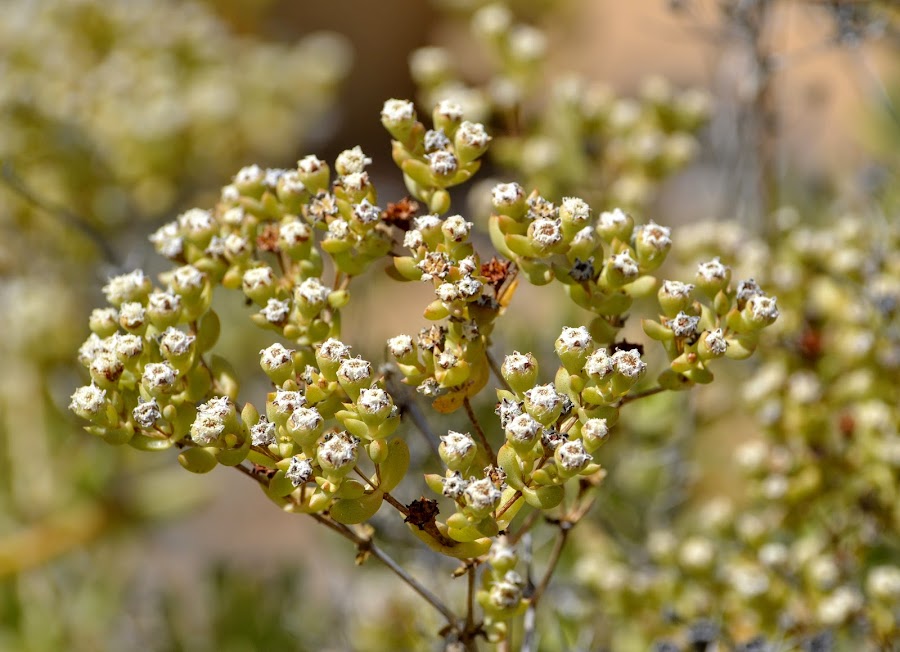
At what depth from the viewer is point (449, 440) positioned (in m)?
0.58

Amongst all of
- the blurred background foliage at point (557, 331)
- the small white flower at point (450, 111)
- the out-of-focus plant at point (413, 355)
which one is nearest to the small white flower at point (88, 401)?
the out-of-focus plant at point (413, 355)

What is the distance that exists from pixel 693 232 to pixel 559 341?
1.75 ft

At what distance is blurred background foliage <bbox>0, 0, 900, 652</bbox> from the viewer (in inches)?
38.6

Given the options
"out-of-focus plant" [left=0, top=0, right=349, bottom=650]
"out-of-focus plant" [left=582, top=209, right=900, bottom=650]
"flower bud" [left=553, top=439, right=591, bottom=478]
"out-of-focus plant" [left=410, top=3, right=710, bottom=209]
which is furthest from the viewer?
"out-of-focus plant" [left=0, top=0, right=349, bottom=650]

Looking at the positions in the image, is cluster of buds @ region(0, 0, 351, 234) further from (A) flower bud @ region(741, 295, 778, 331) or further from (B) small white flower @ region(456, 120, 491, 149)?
(A) flower bud @ region(741, 295, 778, 331)

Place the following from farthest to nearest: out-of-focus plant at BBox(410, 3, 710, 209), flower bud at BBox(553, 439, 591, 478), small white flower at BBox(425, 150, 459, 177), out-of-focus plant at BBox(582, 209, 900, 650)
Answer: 1. out-of-focus plant at BBox(410, 3, 710, 209)
2. out-of-focus plant at BBox(582, 209, 900, 650)
3. small white flower at BBox(425, 150, 459, 177)
4. flower bud at BBox(553, 439, 591, 478)

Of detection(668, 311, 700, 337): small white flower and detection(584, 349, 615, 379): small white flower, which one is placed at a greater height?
detection(668, 311, 700, 337): small white flower

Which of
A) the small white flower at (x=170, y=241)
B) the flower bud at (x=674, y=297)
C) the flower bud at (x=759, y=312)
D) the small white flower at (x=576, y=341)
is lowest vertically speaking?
the small white flower at (x=576, y=341)

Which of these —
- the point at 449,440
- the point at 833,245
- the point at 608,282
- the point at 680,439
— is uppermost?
the point at 833,245

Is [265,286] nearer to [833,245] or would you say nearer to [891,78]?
[833,245]

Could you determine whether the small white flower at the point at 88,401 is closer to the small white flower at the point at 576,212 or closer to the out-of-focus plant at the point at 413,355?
the out-of-focus plant at the point at 413,355

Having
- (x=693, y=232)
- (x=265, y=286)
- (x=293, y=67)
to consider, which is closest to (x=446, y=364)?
(x=265, y=286)

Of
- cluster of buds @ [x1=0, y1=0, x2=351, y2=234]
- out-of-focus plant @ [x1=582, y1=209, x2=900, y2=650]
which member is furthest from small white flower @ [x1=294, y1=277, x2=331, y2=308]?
cluster of buds @ [x1=0, y1=0, x2=351, y2=234]

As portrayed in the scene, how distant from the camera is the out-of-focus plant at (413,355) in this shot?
0.59m
